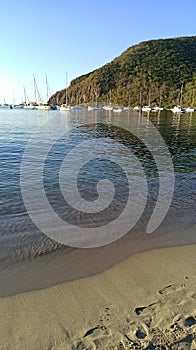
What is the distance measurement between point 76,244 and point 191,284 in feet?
10.0

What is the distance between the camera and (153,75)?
162 m

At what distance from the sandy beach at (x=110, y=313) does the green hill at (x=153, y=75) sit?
455 ft

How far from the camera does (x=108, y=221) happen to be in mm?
8812

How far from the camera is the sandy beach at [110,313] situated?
3947 mm

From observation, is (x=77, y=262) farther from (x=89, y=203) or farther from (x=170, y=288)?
(x=89, y=203)

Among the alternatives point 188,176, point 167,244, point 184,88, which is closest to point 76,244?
point 167,244

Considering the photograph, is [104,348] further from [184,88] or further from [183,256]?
[184,88]

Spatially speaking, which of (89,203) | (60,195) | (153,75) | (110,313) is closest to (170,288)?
(110,313)

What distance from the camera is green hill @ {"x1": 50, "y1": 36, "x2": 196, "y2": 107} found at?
149 m

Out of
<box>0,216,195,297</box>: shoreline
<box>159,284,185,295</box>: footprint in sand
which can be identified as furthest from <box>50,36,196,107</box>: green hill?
<box>159,284,185,295</box>: footprint in sand

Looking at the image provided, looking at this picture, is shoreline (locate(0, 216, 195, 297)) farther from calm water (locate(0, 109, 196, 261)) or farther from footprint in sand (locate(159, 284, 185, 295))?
footprint in sand (locate(159, 284, 185, 295))

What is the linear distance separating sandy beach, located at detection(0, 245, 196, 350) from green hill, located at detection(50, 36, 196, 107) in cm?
13861

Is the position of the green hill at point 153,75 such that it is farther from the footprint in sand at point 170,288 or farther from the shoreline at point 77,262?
the footprint in sand at point 170,288

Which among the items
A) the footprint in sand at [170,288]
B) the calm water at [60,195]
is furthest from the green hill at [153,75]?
the footprint in sand at [170,288]
